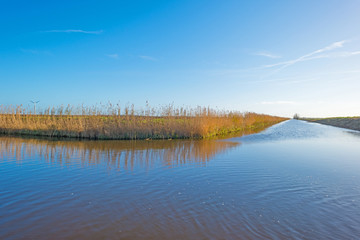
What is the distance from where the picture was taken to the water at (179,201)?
316cm

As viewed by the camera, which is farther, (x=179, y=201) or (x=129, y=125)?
(x=129, y=125)

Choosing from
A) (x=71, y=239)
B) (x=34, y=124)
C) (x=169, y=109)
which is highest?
(x=169, y=109)

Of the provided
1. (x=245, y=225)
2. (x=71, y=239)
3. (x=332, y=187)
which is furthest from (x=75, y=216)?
(x=332, y=187)

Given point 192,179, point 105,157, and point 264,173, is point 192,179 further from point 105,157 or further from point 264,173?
point 105,157

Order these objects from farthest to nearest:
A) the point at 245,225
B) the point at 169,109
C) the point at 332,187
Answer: the point at 169,109, the point at 332,187, the point at 245,225

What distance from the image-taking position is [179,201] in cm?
419

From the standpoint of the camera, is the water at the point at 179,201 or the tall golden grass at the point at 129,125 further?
the tall golden grass at the point at 129,125

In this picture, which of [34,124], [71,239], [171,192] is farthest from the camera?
[34,124]

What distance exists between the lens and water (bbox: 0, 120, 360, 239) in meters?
3.16

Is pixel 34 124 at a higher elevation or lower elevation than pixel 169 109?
lower

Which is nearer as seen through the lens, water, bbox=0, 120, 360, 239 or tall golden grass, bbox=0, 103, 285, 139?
water, bbox=0, 120, 360, 239

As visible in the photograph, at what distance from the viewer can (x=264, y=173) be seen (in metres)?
6.28

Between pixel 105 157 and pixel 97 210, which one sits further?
pixel 105 157

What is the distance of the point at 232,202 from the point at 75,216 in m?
2.55
